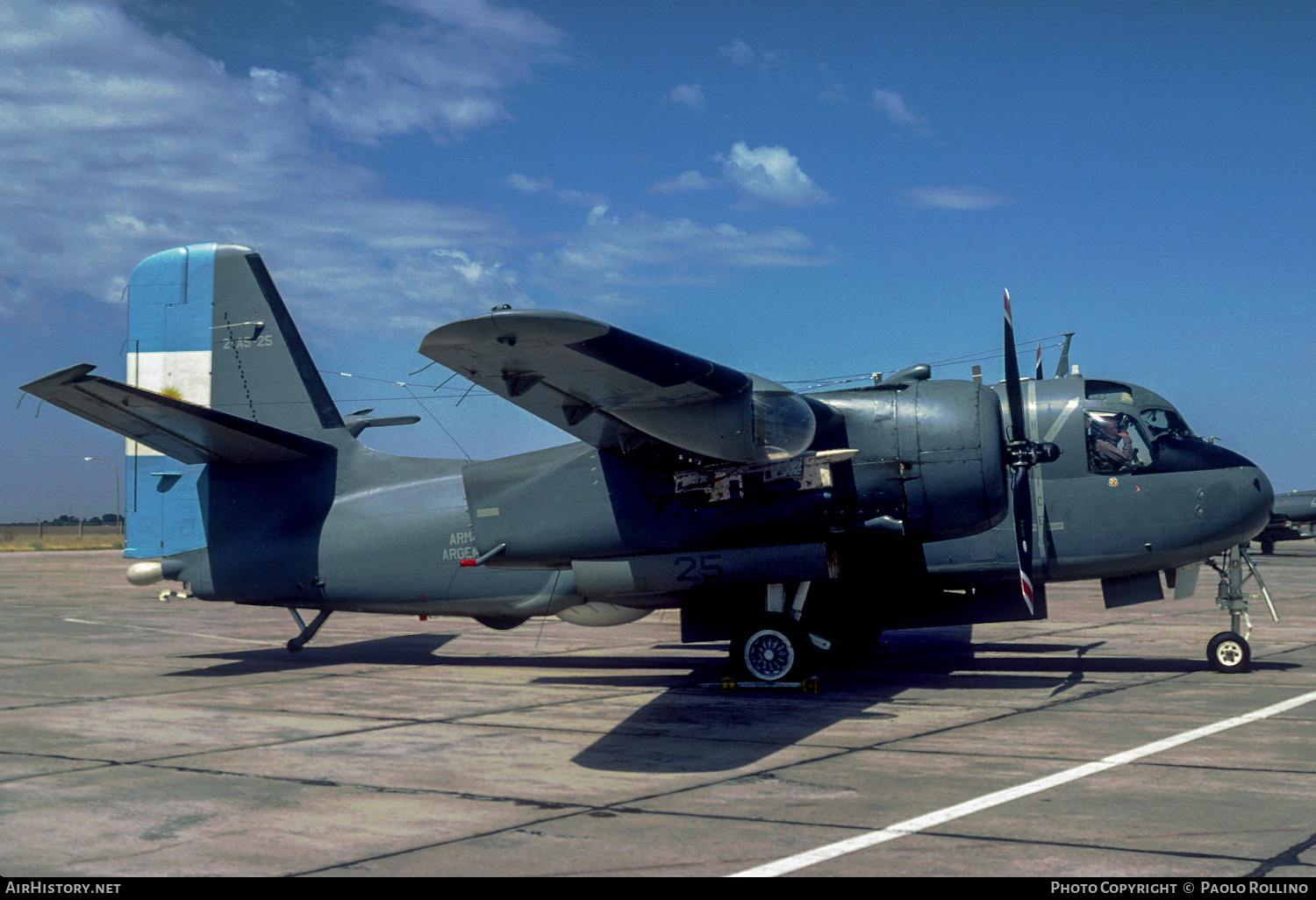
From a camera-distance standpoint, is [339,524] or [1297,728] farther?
[339,524]

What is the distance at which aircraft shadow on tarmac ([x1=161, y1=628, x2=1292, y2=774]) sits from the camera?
10469mm

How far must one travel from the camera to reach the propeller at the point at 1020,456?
1379 cm

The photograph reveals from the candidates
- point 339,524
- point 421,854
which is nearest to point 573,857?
point 421,854

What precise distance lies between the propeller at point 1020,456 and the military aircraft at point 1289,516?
116 ft

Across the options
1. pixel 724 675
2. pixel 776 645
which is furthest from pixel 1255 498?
pixel 724 675

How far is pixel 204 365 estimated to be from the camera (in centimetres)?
1731

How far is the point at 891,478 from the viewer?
13.5 meters

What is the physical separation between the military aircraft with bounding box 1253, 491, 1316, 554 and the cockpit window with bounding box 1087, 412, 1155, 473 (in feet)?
113

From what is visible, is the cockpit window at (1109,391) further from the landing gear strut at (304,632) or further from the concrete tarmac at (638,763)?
the landing gear strut at (304,632)

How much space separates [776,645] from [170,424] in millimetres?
Answer: 8605

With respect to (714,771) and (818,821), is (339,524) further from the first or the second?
(818,821)

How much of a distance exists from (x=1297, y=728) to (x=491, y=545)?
31.3 feet

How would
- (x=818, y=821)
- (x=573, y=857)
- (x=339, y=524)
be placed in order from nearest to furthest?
(x=573, y=857), (x=818, y=821), (x=339, y=524)

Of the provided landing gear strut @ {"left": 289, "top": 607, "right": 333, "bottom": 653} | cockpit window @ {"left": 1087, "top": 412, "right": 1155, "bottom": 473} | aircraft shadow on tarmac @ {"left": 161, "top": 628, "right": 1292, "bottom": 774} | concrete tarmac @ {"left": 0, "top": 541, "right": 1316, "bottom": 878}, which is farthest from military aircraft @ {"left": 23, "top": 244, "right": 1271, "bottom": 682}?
concrete tarmac @ {"left": 0, "top": 541, "right": 1316, "bottom": 878}
